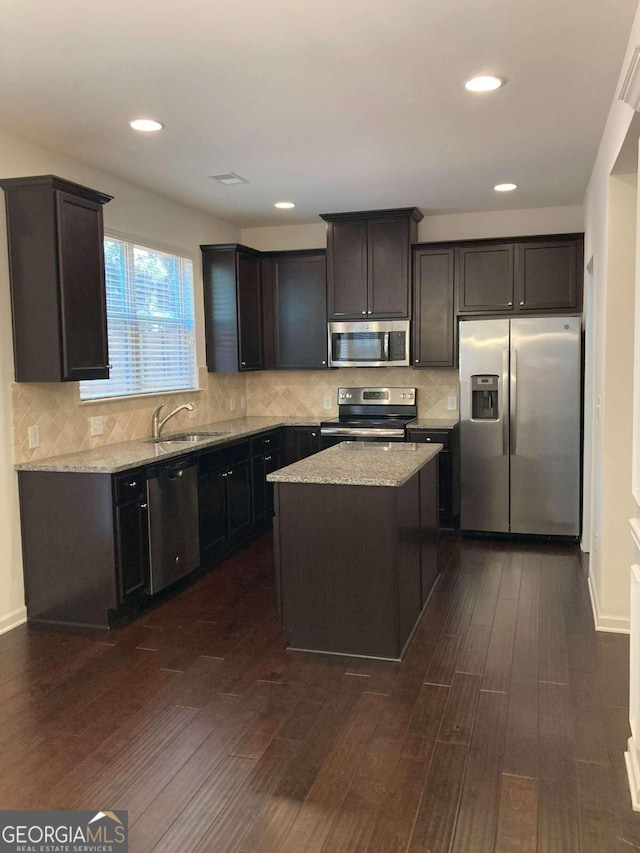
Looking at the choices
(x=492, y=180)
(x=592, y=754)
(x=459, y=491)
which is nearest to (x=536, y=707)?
(x=592, y=754)

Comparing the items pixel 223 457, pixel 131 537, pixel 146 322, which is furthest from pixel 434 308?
pixel 131 537

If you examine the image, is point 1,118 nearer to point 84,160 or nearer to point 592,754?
point 84,160

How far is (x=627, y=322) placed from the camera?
373 cm

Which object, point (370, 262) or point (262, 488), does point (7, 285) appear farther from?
Answer: point (370, 262)

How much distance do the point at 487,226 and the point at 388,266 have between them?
38.2 inches

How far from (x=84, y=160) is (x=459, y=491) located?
3.71 meters

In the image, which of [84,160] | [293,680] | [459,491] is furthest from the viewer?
[459,491]

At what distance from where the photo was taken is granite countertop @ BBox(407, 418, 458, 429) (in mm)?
5938

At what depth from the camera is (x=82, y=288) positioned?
403 centimetres

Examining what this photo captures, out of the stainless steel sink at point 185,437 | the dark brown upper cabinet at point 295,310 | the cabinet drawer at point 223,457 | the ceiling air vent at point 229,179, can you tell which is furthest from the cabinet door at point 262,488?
the ceiling air vent at point 229,179

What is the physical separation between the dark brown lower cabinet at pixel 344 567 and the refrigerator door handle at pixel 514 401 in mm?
Result: 2262

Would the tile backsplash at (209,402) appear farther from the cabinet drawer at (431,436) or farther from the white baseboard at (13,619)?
the white baseboard at (13,619)

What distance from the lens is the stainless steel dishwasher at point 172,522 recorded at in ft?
14.0

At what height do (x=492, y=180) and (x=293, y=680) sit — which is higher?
(x=492, y=180)
